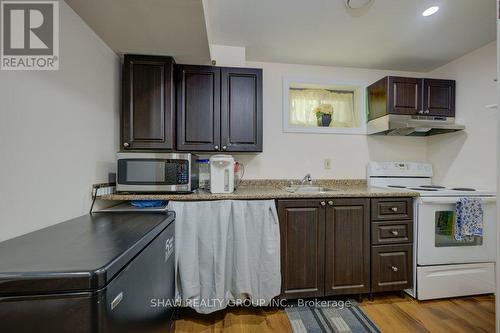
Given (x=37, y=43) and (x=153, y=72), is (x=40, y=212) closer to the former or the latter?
(x=37, y=43)

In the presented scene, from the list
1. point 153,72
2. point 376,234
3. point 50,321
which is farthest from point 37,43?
point 376,234

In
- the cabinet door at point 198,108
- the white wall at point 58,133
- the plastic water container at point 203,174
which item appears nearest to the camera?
the white wall at point 58,133

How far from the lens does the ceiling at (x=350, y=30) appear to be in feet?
5.39

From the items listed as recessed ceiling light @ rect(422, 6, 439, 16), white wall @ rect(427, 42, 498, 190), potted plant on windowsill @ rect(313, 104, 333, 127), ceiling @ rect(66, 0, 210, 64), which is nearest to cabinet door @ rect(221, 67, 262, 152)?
ceiling @ rect(66, 0, 210, 64)

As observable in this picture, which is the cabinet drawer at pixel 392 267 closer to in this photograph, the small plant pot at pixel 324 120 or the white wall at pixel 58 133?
the small plant pot at pixel 324 120

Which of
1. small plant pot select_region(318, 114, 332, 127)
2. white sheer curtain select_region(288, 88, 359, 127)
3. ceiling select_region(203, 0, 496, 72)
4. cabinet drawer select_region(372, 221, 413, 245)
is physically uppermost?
ceiling select_region(203, 0, 496, 72)

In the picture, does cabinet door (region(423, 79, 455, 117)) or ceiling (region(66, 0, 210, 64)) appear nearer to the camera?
ceiling (region(66, 0, 210, 64))

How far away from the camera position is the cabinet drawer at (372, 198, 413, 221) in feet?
6.02

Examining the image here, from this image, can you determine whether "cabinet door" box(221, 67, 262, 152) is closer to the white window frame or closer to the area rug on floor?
the white window frame

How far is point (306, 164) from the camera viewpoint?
8.09ft

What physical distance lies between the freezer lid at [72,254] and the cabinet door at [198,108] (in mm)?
905

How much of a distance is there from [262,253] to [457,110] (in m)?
2.56

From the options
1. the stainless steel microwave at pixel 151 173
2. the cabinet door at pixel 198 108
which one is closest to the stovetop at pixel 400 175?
the cabinet door at pixel 198 108

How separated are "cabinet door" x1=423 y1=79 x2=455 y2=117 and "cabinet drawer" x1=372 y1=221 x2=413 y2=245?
1278 mm
